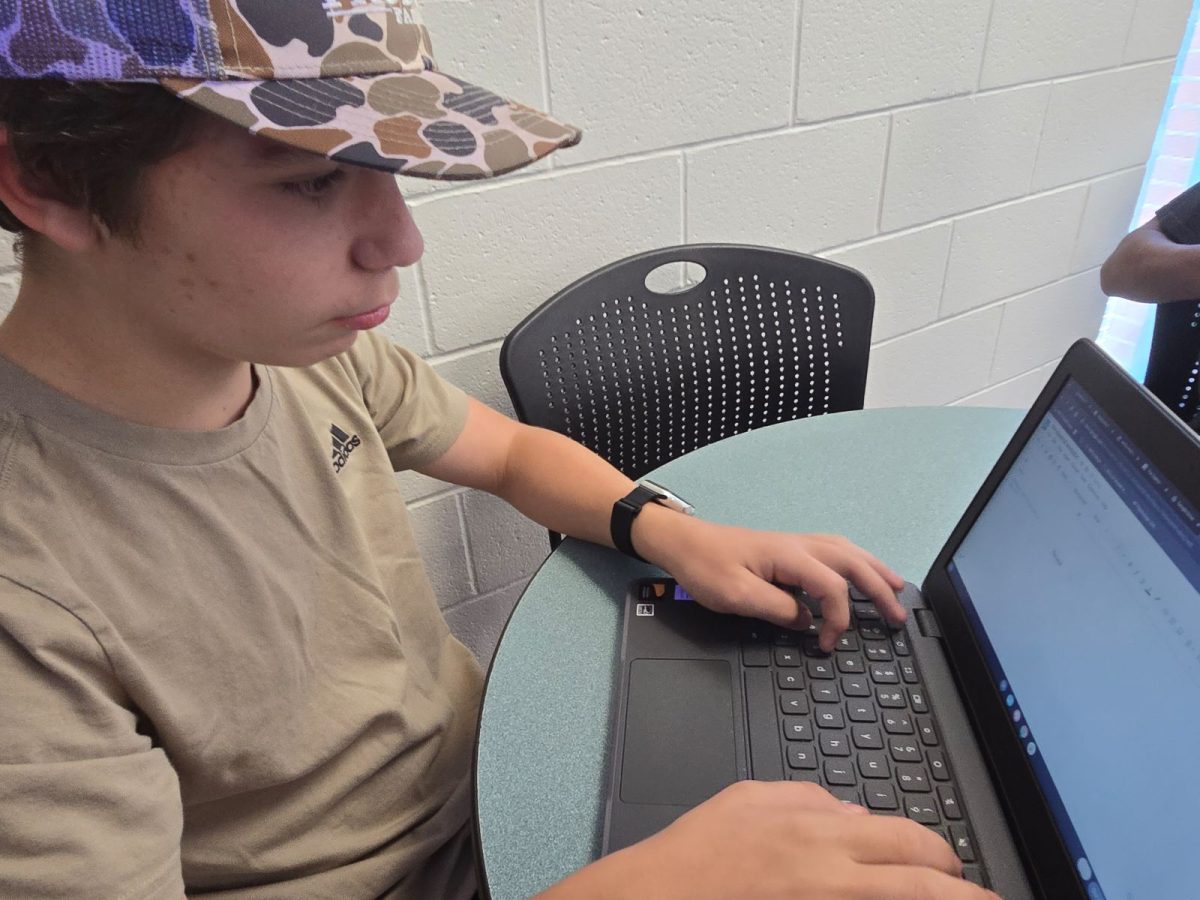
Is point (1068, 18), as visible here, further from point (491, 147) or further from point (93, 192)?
point (93, 192)

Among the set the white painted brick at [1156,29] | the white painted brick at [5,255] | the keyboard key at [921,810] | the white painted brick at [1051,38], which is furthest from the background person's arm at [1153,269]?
the white painted brick at [5,255]

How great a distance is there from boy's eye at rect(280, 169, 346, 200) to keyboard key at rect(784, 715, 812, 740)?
0.45 metres

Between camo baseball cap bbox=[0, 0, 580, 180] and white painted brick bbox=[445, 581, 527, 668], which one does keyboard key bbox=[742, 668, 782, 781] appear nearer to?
camo baseball cap bbox=[0, 0, 580, 180]

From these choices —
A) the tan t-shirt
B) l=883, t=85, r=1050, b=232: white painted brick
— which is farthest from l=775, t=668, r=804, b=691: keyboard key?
l=883, t=85, r=1050, b=232: white painted brick

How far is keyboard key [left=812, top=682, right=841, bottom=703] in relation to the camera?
0.57 meters

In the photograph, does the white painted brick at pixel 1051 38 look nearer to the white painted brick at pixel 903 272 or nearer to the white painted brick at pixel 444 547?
the white painted brick at pixel 903 272

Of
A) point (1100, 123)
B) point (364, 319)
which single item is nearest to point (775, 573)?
point (364, 319)

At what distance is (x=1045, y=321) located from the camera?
1.85m

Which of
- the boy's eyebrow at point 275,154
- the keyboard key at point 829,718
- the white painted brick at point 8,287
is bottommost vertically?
the keyboard key at point 829,718

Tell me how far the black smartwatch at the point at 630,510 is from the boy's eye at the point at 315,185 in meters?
0.39

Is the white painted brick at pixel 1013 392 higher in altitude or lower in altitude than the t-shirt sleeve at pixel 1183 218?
lower

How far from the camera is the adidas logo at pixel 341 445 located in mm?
702

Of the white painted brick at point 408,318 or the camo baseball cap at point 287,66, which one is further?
the white painted brick at point 408,318

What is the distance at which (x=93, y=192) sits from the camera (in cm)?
43
